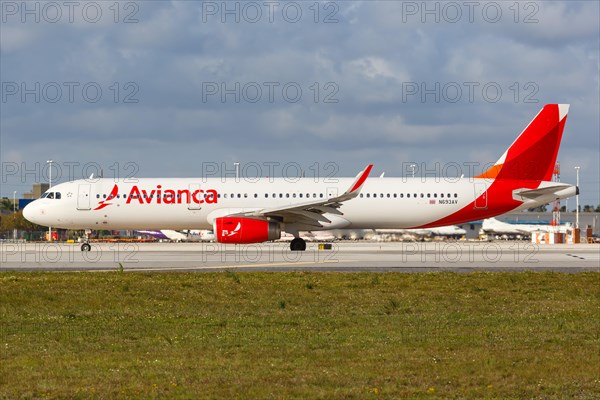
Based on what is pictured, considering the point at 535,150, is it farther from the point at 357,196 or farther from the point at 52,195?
the point at 52,195

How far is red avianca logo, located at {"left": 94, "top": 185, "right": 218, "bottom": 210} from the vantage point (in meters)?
44.8

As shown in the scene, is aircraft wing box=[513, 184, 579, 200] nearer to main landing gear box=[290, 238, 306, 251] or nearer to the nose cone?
main landing gear box=[290, 238, 306, 251]

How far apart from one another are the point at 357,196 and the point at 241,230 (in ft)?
24.8

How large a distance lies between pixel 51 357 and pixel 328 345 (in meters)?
4.30

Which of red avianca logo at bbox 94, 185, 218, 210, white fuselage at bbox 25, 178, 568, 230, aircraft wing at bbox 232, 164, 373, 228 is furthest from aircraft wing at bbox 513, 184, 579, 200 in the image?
red avianca logo at bbox 94, 185, 218, 210

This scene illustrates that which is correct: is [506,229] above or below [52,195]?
below

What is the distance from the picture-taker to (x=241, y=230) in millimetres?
40406

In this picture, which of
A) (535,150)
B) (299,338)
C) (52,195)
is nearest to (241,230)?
(52,195)

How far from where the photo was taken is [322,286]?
22625 mm

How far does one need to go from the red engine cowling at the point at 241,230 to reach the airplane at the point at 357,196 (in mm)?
3352

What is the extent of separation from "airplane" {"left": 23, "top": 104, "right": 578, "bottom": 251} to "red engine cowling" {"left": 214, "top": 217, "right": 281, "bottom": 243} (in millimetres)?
3352

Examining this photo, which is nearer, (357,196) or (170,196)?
(357,196)

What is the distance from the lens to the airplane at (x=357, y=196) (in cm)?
4491

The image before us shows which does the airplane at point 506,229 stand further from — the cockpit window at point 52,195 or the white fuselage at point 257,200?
the cockpit window at point 52,195
